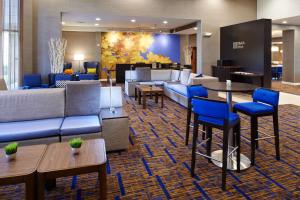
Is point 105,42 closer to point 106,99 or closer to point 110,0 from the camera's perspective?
point 110,0

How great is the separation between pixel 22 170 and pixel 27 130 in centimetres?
124

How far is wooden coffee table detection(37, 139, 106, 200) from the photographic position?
1986 millimetres

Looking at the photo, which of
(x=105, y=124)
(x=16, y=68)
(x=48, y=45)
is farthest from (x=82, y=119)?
(x=48, y=45)

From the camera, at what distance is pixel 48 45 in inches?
347

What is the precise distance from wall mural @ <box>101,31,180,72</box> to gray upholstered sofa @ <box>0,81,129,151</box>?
440 inches

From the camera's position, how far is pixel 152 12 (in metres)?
9.96

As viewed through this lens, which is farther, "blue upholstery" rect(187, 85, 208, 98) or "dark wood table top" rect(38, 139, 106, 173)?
"blue upholstery" rect(187, 85, 208, 98)

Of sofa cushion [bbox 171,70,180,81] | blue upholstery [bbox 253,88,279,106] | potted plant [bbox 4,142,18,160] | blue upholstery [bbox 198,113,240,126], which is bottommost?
potted plant [bbox 4,142,18,160]

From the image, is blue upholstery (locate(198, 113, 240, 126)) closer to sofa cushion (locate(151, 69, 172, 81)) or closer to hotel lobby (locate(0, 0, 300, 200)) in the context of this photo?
hotel lobby (locate(0, 0, 300, 200))

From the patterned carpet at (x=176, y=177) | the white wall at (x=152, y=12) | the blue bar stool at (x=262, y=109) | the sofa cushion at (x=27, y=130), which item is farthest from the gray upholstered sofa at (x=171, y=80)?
the sofa cushion at (x=27, y=130)

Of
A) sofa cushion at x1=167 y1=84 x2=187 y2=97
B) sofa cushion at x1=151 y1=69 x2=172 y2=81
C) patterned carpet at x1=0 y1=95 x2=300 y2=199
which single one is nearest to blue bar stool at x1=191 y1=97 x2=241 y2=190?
patterned carpet at x1=0 y1=95 x2=300 y2=199

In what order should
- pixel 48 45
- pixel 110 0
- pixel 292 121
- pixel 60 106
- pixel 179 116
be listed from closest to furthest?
pixel 60 106, pixel 292 121, pixel 179 116, pixel 48 45, pixel 110 0

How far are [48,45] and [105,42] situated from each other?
6.17 meters

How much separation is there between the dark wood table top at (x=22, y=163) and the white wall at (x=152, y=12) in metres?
7.14
